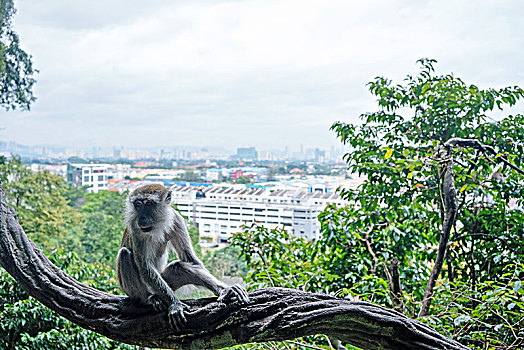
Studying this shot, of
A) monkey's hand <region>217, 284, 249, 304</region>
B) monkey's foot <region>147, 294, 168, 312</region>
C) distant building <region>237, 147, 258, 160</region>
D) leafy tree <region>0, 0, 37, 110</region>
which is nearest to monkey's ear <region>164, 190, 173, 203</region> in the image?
monkey's foot <region>147, 294, 168, 312</region>

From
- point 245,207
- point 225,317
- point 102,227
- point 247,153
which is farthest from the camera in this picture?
point 102,227

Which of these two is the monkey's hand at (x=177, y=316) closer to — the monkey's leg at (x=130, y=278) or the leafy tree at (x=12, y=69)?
the monkey's leg at (x=130, y=278)

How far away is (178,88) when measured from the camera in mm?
6367

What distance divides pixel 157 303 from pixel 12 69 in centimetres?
563

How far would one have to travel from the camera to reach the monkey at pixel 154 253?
4.49 feet

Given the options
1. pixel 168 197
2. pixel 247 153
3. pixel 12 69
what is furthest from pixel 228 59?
pixel 168 197

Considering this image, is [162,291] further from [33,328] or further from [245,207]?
[245,207]

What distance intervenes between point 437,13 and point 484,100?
4.07 feet

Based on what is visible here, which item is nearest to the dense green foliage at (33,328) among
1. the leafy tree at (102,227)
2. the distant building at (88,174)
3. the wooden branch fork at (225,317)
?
the wooden branch fork at (225,317)

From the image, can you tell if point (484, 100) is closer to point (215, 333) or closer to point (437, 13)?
point (437, 13)

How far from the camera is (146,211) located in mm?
1433

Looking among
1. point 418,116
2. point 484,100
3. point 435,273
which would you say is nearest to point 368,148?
point 418,116

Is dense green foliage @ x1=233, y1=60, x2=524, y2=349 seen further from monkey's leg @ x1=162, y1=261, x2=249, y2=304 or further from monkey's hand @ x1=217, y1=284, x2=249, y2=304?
monkey's hand @ x1=217, y1=284, x2=249, y2=304

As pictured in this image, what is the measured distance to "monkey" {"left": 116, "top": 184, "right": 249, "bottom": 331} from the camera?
1.37m
